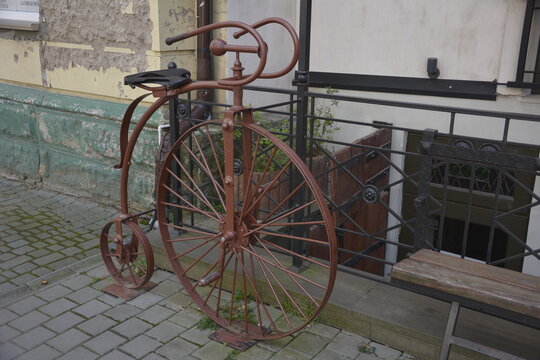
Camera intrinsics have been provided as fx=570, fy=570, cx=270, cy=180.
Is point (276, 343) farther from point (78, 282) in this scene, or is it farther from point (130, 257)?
point (78, 282)

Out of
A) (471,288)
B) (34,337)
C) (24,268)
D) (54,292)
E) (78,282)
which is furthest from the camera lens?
(24,268)

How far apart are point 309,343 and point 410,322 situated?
62cm

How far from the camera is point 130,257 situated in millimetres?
4172

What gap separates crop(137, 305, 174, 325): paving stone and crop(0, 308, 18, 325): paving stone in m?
0.84

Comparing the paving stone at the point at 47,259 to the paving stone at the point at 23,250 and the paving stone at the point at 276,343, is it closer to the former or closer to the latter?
the paving stone at the point at 23,250

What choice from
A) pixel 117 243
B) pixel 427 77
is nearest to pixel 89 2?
pixel 117 243

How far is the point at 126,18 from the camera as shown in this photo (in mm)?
5355

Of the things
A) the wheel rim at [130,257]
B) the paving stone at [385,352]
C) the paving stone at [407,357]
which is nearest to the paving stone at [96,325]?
the wheel rim at [130,257]

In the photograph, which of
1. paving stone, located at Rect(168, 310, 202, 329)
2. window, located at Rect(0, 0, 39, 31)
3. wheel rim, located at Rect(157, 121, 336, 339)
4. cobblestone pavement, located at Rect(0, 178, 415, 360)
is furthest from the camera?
window, located at Rect(0, 0, 39, 31)

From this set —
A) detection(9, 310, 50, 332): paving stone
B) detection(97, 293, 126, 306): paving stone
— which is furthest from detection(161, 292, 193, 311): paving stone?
detection(9, 310, 50, 332): paving stone

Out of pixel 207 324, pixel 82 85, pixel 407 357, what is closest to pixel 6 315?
pixel 207 324

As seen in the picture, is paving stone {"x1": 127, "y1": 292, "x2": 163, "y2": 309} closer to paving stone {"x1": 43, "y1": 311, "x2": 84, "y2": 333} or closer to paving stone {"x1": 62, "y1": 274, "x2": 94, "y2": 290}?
paving stone {"x1": 43, "y1": 311, "x2": 84, "y2": 333}

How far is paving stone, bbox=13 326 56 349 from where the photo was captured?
351 centimetres

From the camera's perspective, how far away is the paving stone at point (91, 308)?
388 cm
